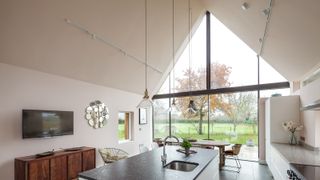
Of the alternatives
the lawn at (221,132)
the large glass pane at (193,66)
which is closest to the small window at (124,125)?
the lawn at (221,132)

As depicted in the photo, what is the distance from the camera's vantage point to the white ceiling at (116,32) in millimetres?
3170

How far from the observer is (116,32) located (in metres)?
4.57

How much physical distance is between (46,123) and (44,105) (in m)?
0.44

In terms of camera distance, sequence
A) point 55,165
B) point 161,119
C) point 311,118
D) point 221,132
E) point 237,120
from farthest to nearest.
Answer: point 161,119 → point 221,132 → point 237,120 → point 55,165 → point 311,118

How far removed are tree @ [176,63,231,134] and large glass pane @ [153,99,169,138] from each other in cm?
76

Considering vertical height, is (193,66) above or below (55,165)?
A: above

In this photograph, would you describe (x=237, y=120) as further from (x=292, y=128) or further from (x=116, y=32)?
(x=116, y=32)

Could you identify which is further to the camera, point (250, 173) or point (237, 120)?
point (237, 120)

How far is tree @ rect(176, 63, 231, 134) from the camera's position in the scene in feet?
22.7

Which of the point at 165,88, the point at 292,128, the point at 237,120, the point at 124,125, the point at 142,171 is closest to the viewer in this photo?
the point at 142,171

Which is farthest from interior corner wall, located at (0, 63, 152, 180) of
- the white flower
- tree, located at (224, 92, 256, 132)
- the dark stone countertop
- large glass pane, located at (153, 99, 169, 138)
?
the white flower

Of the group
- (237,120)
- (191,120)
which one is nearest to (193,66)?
(191,120)

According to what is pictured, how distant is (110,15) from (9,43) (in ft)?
6.34

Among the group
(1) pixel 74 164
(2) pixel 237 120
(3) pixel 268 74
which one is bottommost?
(1) pixel 74 164
